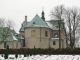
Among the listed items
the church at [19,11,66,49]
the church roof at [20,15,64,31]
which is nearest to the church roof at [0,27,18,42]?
the church at [19,11,66,49]

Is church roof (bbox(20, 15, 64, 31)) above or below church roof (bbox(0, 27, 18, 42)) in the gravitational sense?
above

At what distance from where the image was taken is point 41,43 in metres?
75.9

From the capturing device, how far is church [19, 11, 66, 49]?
249 ft

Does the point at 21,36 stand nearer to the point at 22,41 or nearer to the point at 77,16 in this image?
the point at 22,41

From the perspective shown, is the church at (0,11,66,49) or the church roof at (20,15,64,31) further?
the church roof at (20,15,64,31)

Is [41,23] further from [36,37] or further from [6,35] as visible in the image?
[6,35]

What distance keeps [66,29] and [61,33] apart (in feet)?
17.4

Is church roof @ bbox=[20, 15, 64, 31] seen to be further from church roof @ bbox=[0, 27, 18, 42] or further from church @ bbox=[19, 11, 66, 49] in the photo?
church roof @ bbox=[0, 27, 18, 42]

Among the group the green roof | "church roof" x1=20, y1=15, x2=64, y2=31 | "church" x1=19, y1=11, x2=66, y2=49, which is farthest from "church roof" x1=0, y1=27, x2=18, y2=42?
the green roof

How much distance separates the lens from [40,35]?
76312mm

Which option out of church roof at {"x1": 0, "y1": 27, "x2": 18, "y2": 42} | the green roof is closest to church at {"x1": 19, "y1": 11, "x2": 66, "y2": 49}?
the green roof

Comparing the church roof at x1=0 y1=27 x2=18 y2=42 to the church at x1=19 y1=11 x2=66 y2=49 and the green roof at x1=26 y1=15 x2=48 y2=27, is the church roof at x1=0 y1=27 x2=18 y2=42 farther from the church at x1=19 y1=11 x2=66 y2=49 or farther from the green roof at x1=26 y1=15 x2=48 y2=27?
the green roof at x1=26 y1=15 x2=48 y2=27

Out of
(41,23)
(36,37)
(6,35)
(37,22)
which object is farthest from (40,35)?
(6,35)

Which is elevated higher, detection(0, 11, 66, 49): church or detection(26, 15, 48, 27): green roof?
detection(26, 15, 48, 27): green roof
